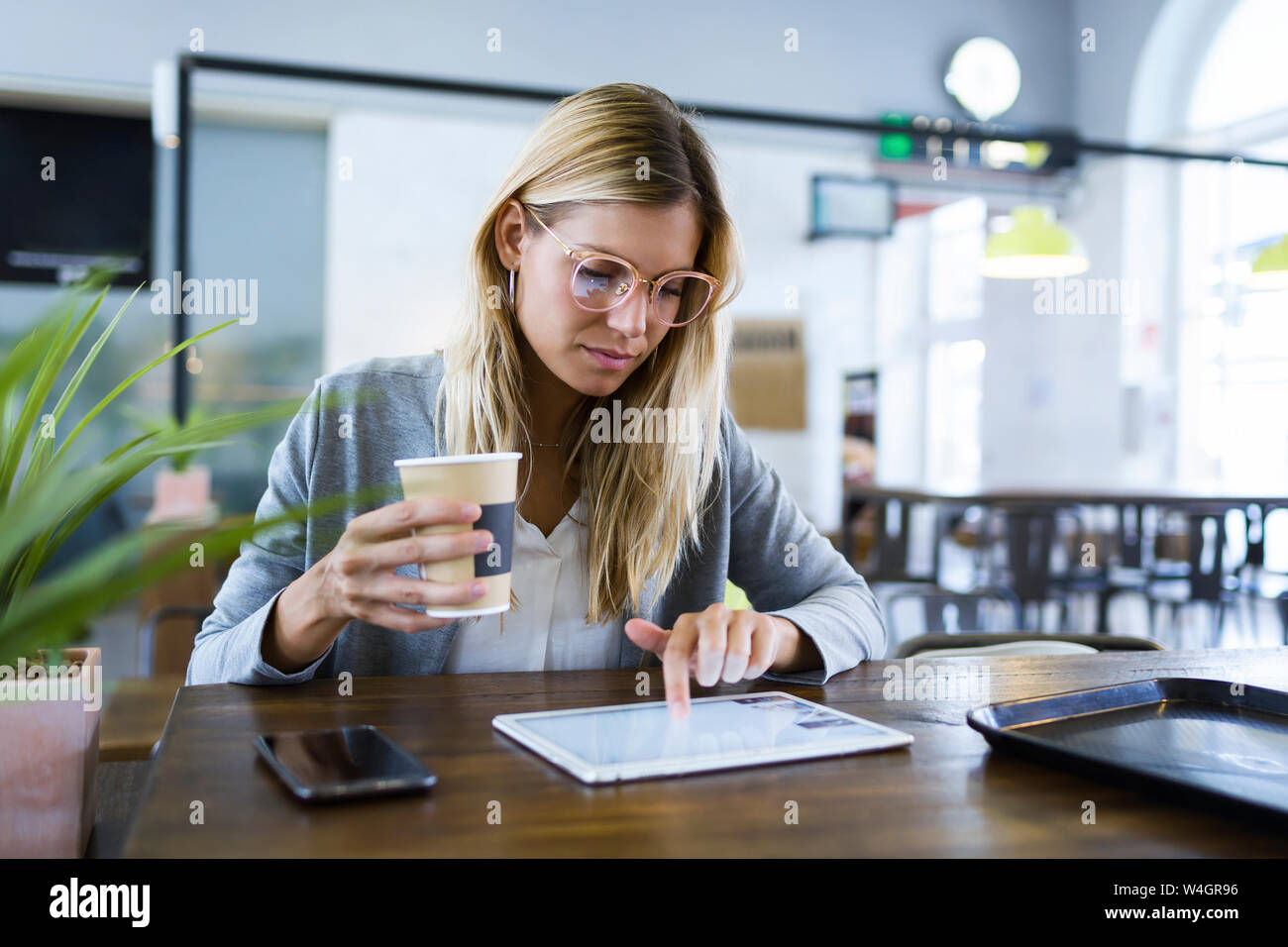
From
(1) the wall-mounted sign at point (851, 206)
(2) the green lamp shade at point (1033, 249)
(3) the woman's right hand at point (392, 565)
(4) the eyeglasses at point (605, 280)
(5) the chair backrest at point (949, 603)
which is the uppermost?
(1) the wall-mounted sign at point (851, 206)

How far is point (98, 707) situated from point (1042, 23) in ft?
26.8

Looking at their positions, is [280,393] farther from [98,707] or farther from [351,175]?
[98,707]

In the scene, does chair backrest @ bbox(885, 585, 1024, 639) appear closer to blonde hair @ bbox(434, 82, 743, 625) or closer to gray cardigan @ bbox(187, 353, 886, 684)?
gray cardigan @ bbox(187, 353, 886, 684)

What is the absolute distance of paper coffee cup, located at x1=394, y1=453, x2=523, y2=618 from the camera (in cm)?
84

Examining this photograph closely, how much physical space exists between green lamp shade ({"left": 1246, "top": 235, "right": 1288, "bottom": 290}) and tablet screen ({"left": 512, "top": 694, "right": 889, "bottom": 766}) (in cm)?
526

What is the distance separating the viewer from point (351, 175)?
19.2 ft

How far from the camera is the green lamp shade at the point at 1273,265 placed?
16.8 ft

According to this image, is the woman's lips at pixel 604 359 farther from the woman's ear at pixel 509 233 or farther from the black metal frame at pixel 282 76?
the black metal frame at pixel 282 76

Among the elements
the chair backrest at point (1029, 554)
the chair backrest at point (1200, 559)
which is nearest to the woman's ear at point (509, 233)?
the chair backrest at point (1029, 554)

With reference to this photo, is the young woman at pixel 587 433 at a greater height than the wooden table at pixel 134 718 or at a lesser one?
greater

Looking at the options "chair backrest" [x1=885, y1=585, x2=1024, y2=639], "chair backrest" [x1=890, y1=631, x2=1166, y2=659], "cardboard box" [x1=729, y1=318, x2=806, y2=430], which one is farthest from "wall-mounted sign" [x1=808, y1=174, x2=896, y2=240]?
"chair backrest" [x1=890, y1=631, x2=1166, y2=659]

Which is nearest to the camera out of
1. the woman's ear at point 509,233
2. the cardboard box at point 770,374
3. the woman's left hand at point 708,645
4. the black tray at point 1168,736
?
the black tray at point 1168,736

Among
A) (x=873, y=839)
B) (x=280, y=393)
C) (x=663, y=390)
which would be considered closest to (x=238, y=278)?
(x=280, y=393)

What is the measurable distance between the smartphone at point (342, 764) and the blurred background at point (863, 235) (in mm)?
3255
